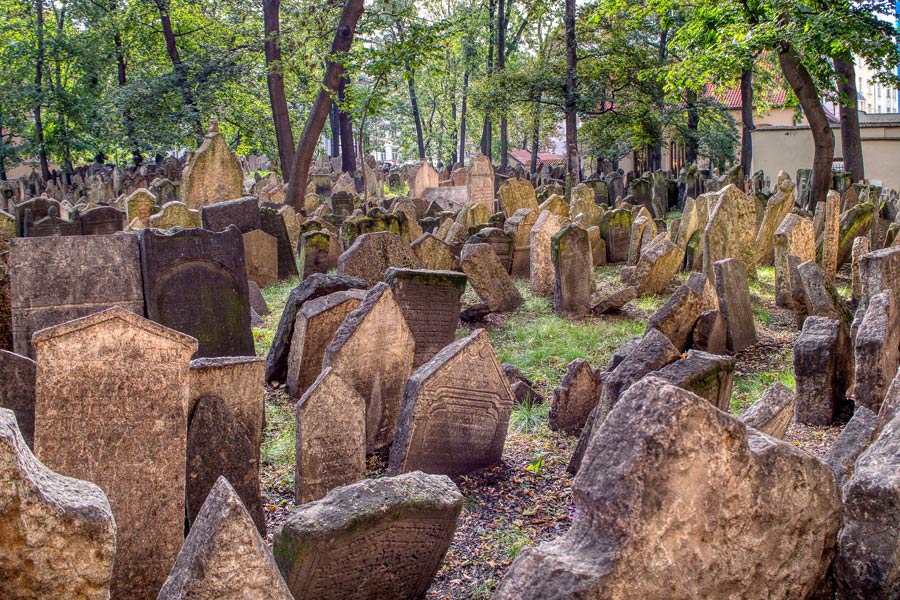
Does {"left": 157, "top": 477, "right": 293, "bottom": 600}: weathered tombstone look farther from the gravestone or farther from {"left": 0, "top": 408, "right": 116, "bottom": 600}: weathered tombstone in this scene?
the gravestone

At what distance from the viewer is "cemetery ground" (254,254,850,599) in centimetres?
464

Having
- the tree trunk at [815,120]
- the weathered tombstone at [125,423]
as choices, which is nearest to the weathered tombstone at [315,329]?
the weathered tombstone at [125,423]

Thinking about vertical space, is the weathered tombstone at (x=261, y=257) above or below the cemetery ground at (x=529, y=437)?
above

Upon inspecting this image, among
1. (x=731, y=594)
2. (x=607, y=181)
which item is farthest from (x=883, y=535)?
(x=607, y=181)

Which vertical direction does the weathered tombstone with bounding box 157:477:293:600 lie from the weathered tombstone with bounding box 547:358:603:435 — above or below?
above

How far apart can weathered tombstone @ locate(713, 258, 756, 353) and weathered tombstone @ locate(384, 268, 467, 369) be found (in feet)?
8.64

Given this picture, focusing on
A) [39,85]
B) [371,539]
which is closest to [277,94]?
[371,539]

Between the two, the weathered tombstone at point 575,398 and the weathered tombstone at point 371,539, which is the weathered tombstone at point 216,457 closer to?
the weathered tombstone at point 371,539

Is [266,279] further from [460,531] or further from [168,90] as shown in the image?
[168,90]

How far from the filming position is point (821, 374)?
598cm

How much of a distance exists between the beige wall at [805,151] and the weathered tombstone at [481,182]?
46.9 ft

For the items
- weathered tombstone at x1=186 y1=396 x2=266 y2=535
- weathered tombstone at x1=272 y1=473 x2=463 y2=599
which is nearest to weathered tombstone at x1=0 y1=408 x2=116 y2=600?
weathered tombstone at x1=272 y1=473 x2=463 y2=599

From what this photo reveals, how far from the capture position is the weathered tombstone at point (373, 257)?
9.69 m

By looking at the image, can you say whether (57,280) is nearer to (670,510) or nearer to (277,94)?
(670,510)
